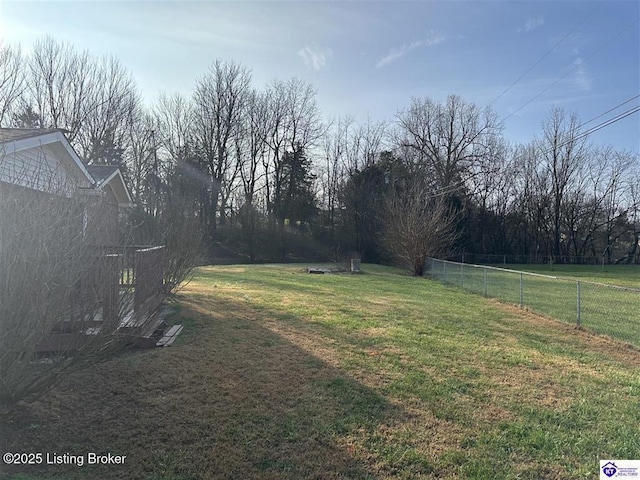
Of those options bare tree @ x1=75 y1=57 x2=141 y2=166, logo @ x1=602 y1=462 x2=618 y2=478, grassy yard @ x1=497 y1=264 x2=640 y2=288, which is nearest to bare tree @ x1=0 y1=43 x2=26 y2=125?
bare tree @ x1=75 y1=57 x2=141 y2=166

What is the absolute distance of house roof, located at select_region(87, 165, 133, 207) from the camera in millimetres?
12638

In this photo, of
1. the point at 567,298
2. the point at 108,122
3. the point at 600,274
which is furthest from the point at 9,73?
the point at 600,274

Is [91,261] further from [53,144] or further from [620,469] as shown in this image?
[53,144]

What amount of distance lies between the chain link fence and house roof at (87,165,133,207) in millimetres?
12561

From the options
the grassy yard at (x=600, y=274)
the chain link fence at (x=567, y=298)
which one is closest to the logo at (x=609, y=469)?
the chain link fence at (x=567, y=298)

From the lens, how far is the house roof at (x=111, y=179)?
41.5ft

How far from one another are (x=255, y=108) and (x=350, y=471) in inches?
1527

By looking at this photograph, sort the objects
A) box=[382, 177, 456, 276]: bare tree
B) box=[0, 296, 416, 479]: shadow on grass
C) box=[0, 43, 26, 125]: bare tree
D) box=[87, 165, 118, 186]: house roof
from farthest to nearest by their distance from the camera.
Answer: box=[382, 177, 456, 276]: bare tree → box=[0, 43, 26, 125]: bare tree → box=[87, 165, 118, 186]: house roof → box=[0, 296, 416, 479]: shadow on grass

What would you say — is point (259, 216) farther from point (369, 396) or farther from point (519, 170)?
point (369, 396)

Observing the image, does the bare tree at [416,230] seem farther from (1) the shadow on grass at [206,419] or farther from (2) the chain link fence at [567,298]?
(1) the shadow on grass at [206,419]

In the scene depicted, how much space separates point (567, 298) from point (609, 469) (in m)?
11.3

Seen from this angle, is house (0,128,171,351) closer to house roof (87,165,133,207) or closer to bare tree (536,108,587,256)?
house roof (87,165,133,207)

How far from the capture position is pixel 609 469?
2.97 meters

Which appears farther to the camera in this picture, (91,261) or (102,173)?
(102,173)
